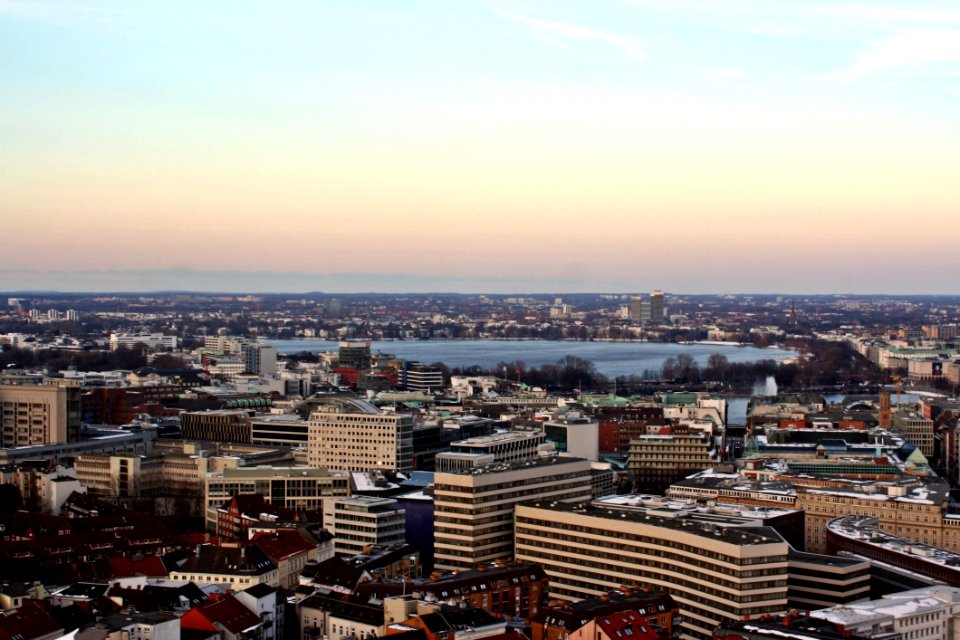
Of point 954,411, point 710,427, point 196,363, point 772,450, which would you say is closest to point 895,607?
point 772,450

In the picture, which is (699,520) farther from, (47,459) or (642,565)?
(47,459)

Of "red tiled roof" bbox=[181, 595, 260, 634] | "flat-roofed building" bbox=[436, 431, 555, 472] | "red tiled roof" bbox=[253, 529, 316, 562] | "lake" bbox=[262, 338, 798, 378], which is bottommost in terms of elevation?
"lake" bbox=[262, 338, 798, 378]

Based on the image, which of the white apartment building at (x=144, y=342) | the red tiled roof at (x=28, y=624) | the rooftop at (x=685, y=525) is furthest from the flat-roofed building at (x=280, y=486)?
the white apartment building at (x=144, y=342)

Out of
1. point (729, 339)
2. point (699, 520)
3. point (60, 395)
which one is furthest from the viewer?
point (729, 339)

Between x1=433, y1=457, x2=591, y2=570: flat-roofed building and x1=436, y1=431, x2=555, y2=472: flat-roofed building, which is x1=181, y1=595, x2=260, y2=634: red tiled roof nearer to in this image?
x1=433, y1=457, x2=591, y2=570: flat-roofed building

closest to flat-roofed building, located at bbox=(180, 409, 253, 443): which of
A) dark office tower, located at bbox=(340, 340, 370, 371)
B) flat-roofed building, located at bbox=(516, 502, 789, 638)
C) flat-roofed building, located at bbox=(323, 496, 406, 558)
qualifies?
flat-roofed building, located at bbox=(323, 496, 406, 558)

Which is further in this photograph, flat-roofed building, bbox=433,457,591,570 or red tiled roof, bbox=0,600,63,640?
flat-roofed building, bbox=433,457,591,570

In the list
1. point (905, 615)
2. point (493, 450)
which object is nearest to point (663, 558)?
point (905, 615)
